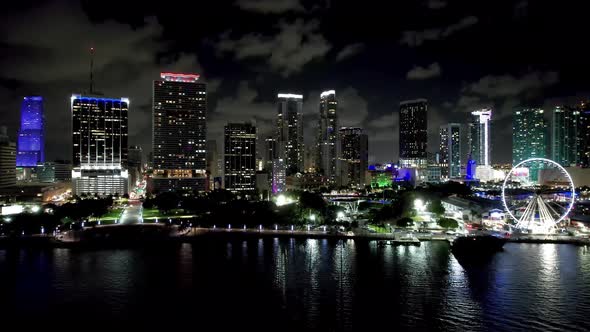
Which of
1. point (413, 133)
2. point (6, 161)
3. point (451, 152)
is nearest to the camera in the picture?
point (6, 161)

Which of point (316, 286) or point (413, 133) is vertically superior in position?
point (413, 133)

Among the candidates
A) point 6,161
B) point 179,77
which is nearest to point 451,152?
point 179,77

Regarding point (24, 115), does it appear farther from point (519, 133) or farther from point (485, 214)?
point (519, 133)

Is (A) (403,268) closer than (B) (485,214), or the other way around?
(A) (403,268)

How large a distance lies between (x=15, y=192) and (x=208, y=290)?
47.0 meters

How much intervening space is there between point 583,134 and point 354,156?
4615 cm

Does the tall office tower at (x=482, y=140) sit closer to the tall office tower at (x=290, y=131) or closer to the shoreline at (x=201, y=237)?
the tall office tower at (x=290, y=131)

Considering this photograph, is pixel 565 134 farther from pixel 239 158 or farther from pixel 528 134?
pixel 239 158

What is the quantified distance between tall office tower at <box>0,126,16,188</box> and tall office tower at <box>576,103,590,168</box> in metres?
98.9

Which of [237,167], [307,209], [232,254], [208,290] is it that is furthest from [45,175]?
[208,290]

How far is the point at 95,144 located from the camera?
6581 centimetres

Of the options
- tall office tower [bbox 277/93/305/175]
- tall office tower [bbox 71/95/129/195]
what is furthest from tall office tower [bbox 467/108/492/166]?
tall office tower [bbox 71/95/129/195]

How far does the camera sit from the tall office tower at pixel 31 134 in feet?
344

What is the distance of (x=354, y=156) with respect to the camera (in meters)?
108
